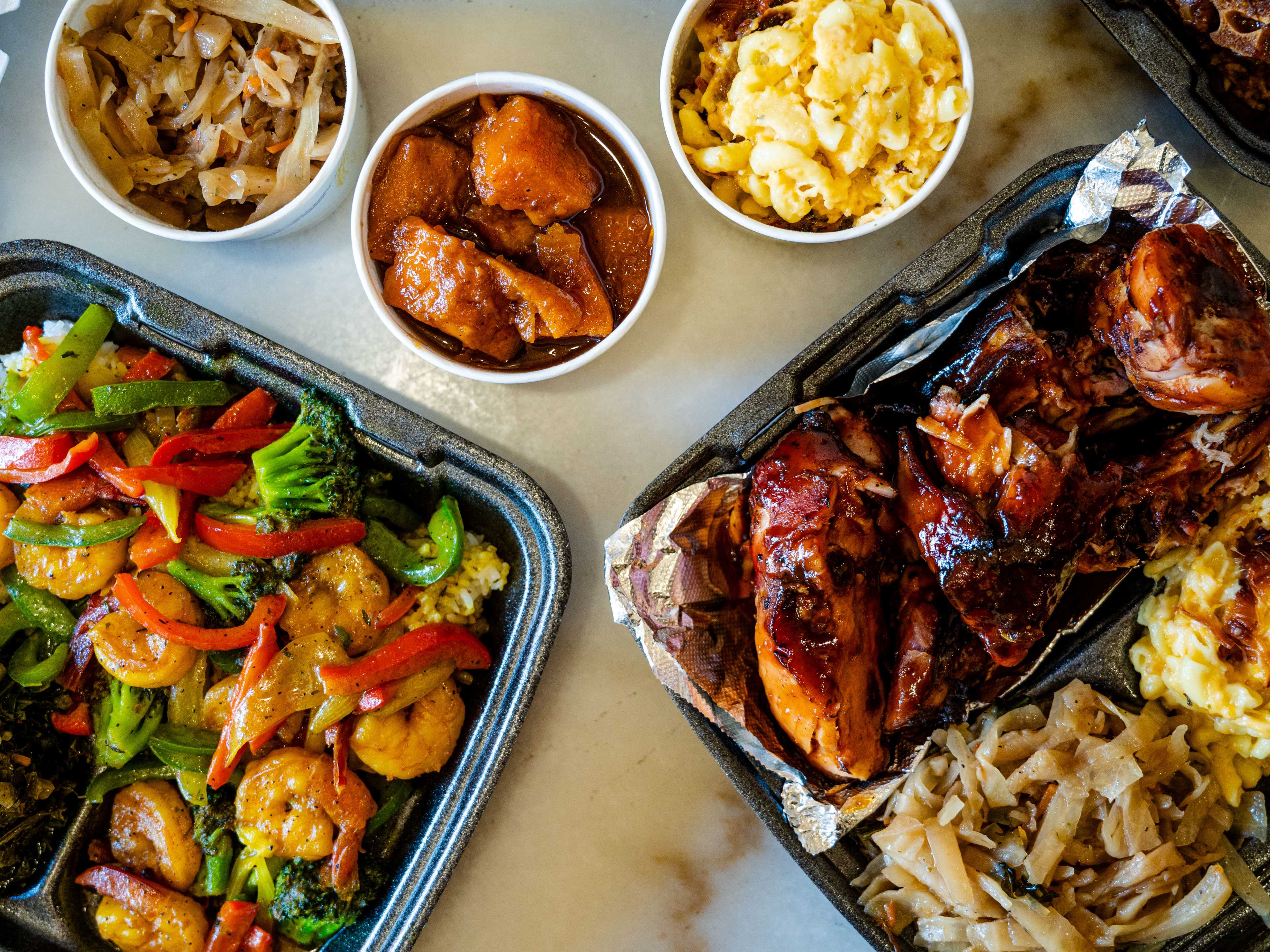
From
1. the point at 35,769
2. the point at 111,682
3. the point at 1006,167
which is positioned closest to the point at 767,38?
the point at 1006,167

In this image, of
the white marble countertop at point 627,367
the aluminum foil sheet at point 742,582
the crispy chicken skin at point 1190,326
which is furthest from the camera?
the white marble countertop at point 627,367

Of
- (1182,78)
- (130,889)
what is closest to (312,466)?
(130,889)

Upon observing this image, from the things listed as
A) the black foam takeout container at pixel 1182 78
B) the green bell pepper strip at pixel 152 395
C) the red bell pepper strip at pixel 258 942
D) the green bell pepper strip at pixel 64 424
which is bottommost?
the red bell pepper strip at pixel 258 942

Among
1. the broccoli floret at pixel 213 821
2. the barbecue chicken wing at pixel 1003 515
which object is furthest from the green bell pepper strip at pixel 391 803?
the barbecue chicken wing at pixel 1003 515

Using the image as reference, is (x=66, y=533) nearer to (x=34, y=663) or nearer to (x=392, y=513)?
(x=34, y=663)

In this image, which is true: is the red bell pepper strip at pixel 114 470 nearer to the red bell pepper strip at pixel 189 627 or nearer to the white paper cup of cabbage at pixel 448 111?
the red bell pepper strip at pixel 189 627
